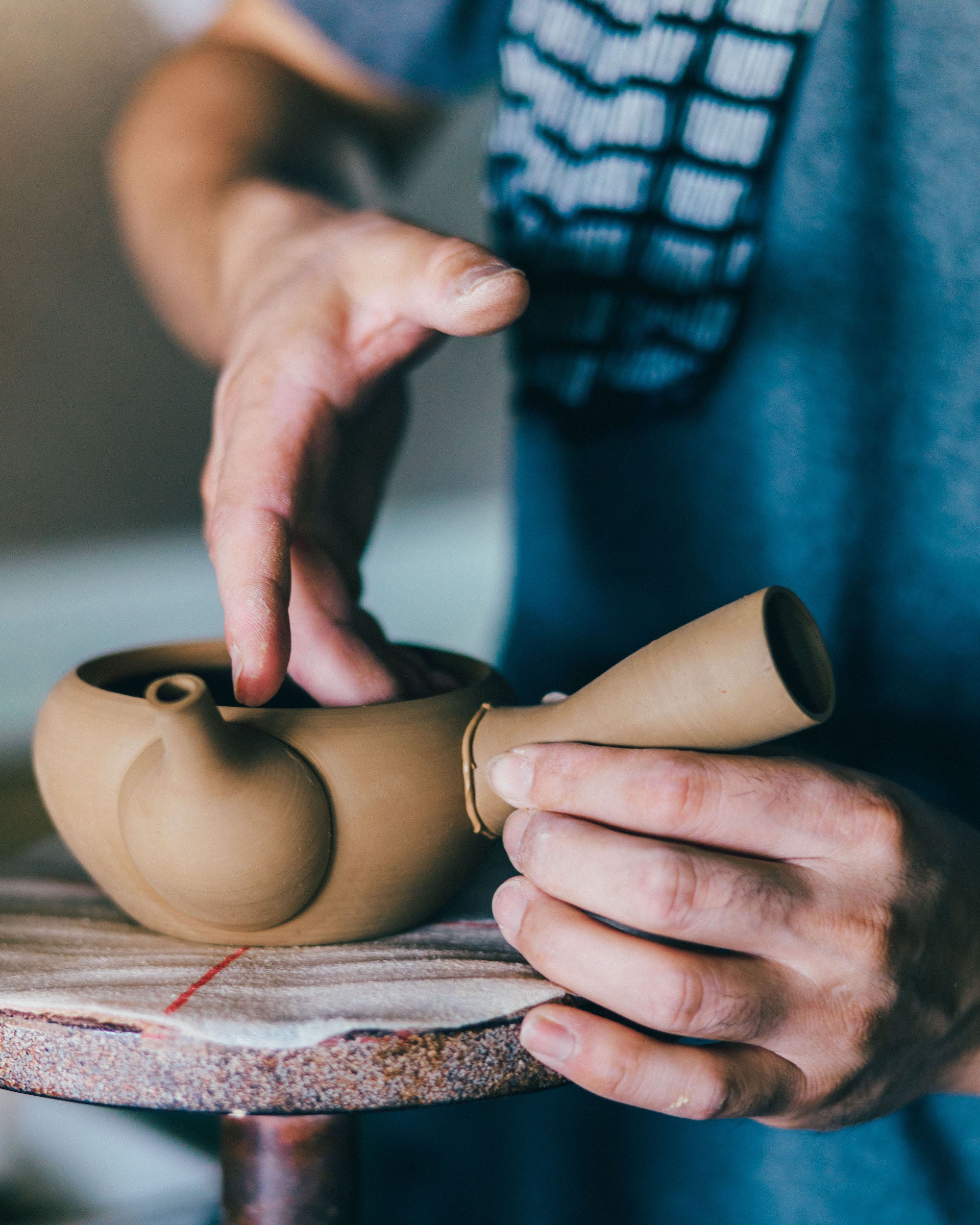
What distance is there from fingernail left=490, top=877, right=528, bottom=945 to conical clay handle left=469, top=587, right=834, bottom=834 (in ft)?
0.23

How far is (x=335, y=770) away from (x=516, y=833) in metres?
0.10

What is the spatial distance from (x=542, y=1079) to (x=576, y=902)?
0.09m

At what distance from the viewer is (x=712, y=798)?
422 millimetres

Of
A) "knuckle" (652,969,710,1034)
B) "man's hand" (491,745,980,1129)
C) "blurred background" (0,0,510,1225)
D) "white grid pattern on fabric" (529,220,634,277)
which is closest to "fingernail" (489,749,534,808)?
"man's hand" (491,745,980,1129)

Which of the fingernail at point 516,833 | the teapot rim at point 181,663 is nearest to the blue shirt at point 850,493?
the teapot rim at point 181,663

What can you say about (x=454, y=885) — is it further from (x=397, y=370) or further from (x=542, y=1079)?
(x=397, y=370)

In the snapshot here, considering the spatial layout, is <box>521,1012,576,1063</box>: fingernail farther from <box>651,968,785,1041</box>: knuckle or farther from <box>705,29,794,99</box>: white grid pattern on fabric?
<box>705,29,794,99</box>: white grid pattern on fabric

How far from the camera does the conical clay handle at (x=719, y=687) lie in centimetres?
41

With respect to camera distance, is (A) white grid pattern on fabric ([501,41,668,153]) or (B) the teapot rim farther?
(A) white grid pattern on fabric ([501,41,668,153])

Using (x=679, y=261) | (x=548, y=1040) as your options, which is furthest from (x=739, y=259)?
(x=548, y=1040)

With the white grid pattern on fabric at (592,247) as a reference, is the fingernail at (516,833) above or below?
below

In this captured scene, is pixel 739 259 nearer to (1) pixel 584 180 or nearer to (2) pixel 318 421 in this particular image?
(1) pixel 584 180

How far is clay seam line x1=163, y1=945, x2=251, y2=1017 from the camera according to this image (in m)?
0.43

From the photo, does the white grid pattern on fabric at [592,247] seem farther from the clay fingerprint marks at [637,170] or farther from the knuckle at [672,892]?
the knuckle at [672,892]
